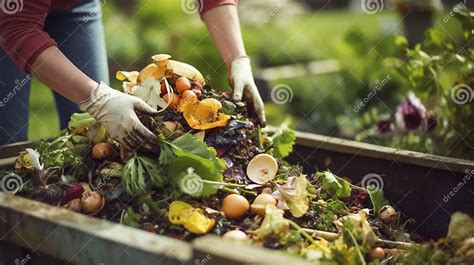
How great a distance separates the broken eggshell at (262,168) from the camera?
245 cm

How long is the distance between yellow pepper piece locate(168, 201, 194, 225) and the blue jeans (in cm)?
120

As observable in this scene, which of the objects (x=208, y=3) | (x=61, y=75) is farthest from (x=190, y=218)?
(x=208, y=3)

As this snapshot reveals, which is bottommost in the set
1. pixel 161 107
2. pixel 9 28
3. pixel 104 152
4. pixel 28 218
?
pixel 28 218

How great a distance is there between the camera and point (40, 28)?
254 centimetres

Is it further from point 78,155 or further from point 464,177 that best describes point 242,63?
point 464,177

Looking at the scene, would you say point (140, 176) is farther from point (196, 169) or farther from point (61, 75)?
point (61, 75)

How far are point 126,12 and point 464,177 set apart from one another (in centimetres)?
538

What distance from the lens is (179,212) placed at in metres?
2.14

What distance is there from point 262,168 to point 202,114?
11.1 inches

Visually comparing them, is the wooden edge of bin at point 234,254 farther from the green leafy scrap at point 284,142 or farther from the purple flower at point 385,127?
the purple flower at point 385,127

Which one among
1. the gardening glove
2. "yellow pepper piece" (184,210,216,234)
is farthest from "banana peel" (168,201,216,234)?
the gardening glove

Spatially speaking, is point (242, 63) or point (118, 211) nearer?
point (118, 211)

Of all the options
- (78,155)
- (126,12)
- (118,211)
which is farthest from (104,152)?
(126,12)

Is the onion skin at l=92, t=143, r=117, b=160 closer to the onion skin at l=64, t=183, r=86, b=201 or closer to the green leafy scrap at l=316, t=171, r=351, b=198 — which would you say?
the onion skin at l=64, t=183, r=86, b=201
